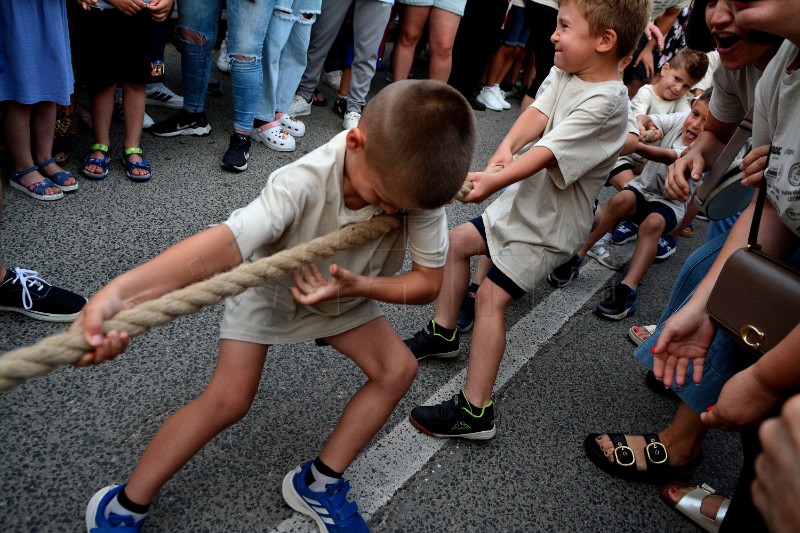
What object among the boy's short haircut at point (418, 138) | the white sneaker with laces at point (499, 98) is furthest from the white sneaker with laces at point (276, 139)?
the white sneaker with laces at point (499, 98)

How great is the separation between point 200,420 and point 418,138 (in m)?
0.92

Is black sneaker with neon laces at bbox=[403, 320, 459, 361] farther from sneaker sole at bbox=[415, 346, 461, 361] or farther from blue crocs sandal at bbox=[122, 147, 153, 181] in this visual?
blue crocs sandal at bbox=[122, 147, 153, 181]

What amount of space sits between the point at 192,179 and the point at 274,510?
2.17 meters

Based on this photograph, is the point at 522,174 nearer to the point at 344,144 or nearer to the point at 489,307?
the point at 489,307

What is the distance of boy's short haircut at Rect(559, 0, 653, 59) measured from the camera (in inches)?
81.2

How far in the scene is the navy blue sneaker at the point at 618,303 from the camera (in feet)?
10.3

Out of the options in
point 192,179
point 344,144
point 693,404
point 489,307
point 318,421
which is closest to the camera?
point 344,144

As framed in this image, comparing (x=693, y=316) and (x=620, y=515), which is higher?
(x=693, y=316)

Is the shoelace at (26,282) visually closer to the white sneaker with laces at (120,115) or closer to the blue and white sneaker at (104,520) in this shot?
the blue and white sneaker at (104,520)

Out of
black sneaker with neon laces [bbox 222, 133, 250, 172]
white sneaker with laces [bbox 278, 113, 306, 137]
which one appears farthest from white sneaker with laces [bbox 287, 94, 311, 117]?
black sneaker with neon laces [bbox 222, 133, 250, 172]

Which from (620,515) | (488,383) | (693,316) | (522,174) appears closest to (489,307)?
(488,383)

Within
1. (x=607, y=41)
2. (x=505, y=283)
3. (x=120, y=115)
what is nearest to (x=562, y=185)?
(x=505, y=283)

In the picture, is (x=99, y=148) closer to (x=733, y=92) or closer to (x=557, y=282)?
(x=557, y=282)

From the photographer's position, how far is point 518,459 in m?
2.12
